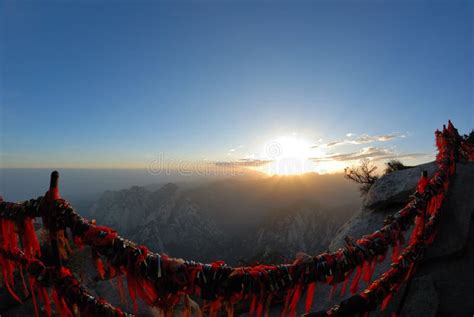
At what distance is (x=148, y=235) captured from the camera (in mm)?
187625

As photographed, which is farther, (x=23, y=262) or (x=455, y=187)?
(x=455, y=187)

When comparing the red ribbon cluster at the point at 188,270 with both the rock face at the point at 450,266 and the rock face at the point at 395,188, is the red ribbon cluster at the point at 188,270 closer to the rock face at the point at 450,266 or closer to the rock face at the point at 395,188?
the rock face at the point at 450,266

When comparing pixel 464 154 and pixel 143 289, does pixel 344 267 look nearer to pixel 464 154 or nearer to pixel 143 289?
pixel 143 289

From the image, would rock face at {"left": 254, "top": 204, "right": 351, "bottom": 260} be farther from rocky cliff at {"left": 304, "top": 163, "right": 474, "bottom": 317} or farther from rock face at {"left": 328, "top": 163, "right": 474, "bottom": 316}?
rock face at {"left": 328, "top": 163, "right": 474, "bottom": 316}

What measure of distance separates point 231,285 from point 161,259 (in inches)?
33.4

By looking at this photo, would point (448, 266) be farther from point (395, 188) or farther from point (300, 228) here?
point (300, 228)

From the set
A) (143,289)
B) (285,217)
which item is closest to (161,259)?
(143,289)

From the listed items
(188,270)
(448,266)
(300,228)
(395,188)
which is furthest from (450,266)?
(300,228)

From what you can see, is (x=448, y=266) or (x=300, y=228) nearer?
(x=448, y=266)

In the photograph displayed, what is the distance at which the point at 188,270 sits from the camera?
3.03 m

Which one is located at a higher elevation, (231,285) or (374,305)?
(231,285)

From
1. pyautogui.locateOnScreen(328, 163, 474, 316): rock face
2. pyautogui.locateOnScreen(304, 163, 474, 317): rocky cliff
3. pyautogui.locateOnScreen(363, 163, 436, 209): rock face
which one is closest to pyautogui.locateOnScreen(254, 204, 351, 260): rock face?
pyautogui.locateOnScreen(363, 163, 436, 209): rock face

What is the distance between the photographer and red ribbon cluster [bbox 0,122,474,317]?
3.07m

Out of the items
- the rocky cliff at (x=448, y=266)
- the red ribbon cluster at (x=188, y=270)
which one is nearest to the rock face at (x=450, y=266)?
the rocky cliff at (x=448, y=266)
